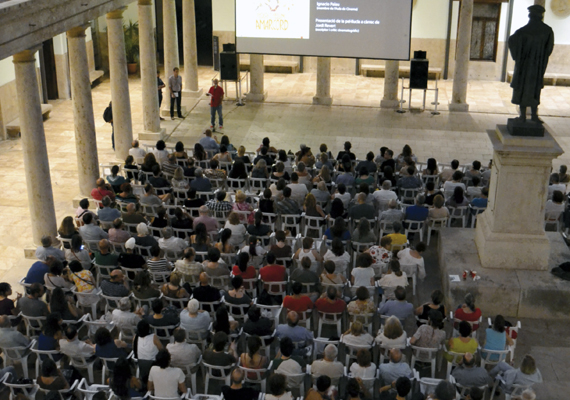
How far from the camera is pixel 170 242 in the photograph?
36.1ft

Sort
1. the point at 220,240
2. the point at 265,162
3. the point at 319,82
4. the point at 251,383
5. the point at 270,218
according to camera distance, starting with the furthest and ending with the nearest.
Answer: the point at 319,82 < the point at 265,162 < the point at 270,218 < the point at 220,240 < the point at 251,383

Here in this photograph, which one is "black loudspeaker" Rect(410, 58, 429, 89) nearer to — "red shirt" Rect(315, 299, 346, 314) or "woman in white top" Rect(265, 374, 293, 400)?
"red shirt" Rect(315, 299, 346, 314)

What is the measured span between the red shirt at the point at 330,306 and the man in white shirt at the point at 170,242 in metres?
2.48

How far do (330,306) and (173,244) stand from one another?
269cm

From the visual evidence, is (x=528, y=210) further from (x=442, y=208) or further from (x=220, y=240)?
(x=220, y=240)

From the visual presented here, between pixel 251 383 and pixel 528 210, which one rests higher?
pixel 528 210

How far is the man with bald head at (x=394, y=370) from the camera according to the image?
27.1 ft

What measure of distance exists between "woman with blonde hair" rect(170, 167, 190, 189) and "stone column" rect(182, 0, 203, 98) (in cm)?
892

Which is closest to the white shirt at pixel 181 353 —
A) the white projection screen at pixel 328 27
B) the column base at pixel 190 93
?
the white projection screen at pixel 328 27

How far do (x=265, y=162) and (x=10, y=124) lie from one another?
8.50 meters

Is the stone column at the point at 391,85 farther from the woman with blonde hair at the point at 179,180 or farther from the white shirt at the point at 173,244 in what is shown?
the white shirt at the point at 173,244

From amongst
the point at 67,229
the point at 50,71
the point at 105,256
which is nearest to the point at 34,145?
the point at 67,229

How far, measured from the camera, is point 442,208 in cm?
1230

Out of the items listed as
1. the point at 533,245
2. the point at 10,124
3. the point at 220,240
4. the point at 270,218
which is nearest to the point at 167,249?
the point at 220,240
